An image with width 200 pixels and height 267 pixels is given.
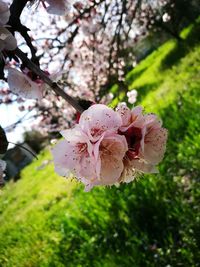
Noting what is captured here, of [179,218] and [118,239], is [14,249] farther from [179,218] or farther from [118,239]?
[179,218]

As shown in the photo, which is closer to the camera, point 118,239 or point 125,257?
point 125,257

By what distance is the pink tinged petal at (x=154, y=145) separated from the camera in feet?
3.55

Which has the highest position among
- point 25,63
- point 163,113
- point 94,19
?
point 25,63

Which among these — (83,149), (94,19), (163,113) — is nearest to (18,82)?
(83,149)

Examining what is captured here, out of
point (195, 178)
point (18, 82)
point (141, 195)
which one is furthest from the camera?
point (141, 195)

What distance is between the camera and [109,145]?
39.2 inches

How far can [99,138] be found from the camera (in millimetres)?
991

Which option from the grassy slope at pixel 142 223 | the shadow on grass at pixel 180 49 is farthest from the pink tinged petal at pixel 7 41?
the shadow on grass at pixel 180 49

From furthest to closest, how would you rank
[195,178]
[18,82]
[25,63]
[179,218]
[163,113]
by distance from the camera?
[163,113]
[195,178]
[179,218]
[18,82]
[25,63]

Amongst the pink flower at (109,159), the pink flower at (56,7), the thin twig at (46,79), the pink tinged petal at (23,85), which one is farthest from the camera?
the pink flower at (56,7)

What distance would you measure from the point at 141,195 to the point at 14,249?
2953 mm

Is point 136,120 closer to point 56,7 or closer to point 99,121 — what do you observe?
point 99,121

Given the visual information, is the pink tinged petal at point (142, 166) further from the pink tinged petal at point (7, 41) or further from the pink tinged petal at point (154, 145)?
the pink tinged petal at point (7, 41)

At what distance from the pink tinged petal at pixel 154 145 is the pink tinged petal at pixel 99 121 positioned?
4.0 inches
